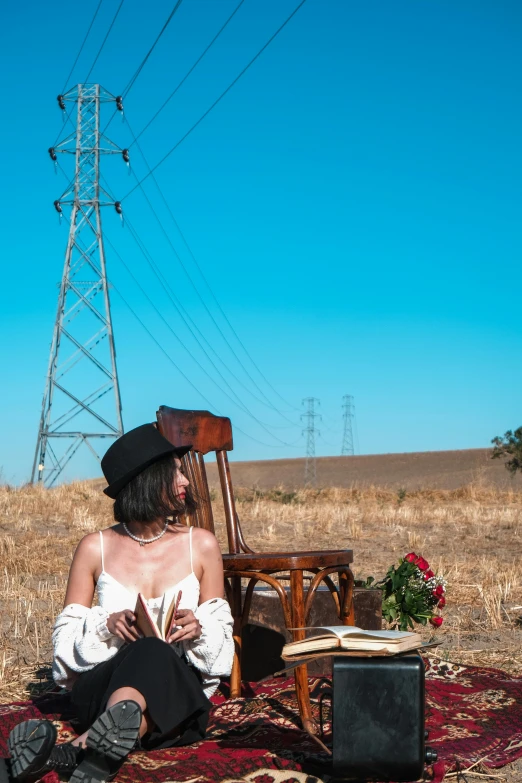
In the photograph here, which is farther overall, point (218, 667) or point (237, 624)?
point (237, 624)

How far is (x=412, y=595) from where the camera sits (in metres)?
6.29

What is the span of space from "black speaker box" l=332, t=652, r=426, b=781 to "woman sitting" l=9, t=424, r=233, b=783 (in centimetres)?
85

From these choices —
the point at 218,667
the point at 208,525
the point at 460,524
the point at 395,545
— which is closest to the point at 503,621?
the point at 208,525

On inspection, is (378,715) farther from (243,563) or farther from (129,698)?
(243,563)

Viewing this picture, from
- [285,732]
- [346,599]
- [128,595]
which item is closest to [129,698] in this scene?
[128,595]

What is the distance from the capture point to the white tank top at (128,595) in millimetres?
4430

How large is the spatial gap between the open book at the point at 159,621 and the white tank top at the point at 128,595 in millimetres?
282

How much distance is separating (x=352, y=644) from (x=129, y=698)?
0.98m

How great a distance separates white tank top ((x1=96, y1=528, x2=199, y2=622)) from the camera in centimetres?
443

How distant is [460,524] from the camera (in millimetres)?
15227

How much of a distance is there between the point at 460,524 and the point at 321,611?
32.3 ft

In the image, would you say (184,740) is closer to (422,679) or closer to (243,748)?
(243,748)

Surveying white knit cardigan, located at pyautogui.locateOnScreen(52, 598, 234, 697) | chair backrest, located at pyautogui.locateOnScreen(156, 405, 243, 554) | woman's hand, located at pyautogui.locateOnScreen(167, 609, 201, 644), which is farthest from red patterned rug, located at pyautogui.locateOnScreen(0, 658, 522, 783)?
chair backrest, located at pyautogui.locateOnScreen(156, 405, 243, 554)

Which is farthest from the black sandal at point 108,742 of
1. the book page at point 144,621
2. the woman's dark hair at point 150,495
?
the woman's dark hair at point 150,495
